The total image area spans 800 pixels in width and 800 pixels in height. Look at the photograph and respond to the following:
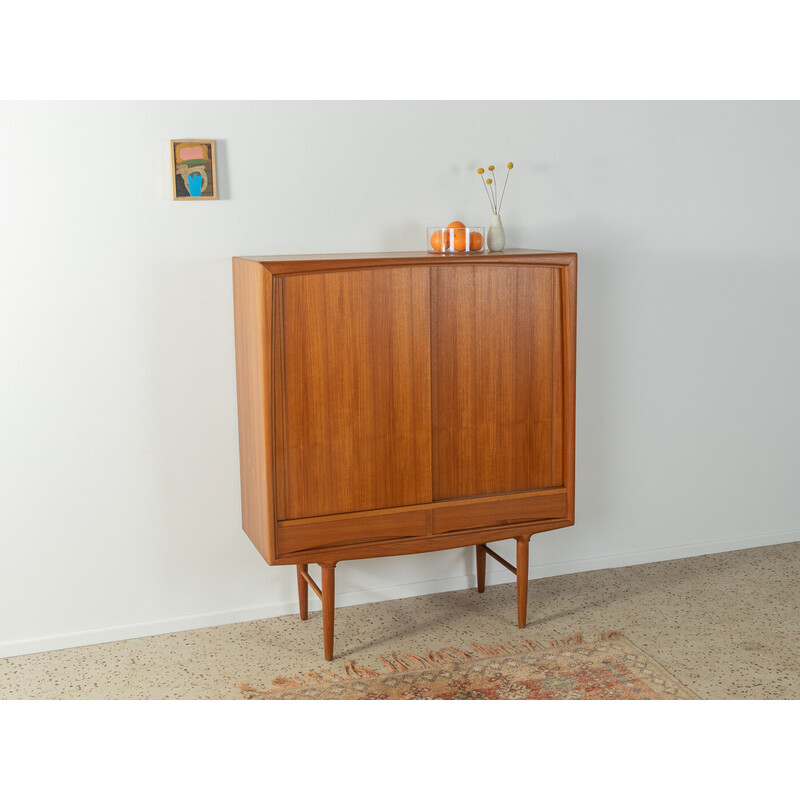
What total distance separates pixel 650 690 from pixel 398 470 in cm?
112

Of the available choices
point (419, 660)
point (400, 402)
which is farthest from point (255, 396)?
point (419, 660)

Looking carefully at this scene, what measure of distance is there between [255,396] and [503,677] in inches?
51.0

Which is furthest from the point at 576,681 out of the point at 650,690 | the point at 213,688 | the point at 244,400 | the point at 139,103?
the point at 139,103

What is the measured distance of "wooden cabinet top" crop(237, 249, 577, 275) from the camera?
2969mm

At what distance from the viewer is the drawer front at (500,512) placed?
3.30 meters

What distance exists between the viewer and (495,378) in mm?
3287

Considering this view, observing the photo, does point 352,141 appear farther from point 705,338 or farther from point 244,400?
point 705,338

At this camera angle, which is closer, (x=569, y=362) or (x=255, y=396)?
(x=255, y=396)

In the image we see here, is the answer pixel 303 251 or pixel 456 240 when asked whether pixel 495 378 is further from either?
pixel 303 251

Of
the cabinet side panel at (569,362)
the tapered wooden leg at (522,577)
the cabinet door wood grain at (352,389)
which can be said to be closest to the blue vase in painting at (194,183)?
the cabinet door wood grain at (352,389)

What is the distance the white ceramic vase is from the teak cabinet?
9.2 inches

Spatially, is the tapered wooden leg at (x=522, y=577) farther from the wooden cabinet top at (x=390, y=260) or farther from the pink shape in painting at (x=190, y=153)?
the pink shape in painting at (x=190, y=153)

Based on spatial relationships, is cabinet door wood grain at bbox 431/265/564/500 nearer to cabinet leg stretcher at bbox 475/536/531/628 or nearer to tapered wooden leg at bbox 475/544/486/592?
cabinet leg stretcher at bbox 475/536/531/628

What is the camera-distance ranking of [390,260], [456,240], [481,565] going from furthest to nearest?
[481,565] < [456,240] < [390,260]
